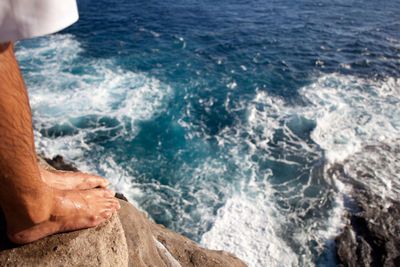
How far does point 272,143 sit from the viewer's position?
309 inches

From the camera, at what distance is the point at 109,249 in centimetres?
247

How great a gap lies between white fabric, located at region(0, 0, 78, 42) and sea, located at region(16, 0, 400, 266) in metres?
5.20

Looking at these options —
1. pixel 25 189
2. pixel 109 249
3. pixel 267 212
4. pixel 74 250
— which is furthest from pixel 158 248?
pixel 267 212

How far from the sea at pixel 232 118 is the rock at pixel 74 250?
332cm

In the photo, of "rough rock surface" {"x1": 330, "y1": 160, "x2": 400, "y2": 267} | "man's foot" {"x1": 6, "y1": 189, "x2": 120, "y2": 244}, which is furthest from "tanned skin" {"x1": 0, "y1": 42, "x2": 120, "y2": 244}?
"rough rock surface" {"x1": 330, "y1": 160, "x2": 400, "y2": 267}

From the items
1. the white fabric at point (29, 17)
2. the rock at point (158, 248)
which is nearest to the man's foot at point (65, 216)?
the rock at point (158, 248)

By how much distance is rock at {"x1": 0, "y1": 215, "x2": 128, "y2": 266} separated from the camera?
6.99 feet

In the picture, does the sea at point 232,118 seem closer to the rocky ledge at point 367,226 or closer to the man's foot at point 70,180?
the rocky ledge at point 367,226

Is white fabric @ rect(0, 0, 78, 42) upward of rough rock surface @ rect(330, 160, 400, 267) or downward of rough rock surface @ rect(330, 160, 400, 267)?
upward

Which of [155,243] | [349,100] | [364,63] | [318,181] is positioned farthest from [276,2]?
[155,243]

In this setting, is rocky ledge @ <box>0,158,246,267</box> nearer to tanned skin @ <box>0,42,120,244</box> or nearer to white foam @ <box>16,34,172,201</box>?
tanned skin @ <box>0,42,120,244</box>

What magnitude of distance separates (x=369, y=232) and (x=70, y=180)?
5686mm

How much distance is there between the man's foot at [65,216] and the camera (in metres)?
2.02

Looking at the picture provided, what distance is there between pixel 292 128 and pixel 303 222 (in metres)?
3.24
